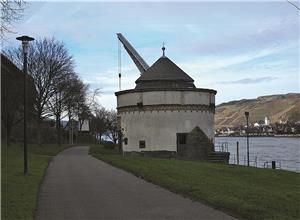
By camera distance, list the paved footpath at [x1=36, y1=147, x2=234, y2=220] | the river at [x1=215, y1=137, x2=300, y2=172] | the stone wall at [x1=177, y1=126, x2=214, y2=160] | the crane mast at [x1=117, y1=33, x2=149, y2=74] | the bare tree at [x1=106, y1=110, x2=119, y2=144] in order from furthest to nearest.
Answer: the bare tree at [x1=106, y1=110, x2=119, y2=144] < the crane mast at [x1=117, y1=33, x2=149, y2=74] < the river at [x1=215, y1=137, x2=300, y2=172] < the stone wall at [x1=177, y1=126, x2=214, y2=160] < the paved footpath at [x1=36, y1=147, x2=234, y2=220]

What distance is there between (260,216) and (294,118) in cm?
17807

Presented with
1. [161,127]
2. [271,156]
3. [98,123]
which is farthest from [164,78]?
[98,123]

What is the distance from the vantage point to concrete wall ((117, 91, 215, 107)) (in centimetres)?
4878

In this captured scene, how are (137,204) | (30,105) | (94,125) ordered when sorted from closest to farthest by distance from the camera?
(137,204)
(30,105)
(94,125)

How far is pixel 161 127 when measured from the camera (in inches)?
1925

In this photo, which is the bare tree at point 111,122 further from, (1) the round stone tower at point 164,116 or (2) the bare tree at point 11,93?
(2) the bare tree at point 11,93

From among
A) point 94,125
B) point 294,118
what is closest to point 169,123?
point 94,125

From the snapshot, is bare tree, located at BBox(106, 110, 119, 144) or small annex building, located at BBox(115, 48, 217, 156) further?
bare tree, located at BBox(106, 110, 119, 144)

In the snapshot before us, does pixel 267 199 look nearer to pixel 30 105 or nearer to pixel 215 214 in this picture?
pixel 215 214

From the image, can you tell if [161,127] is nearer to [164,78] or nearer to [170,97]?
[170,97]

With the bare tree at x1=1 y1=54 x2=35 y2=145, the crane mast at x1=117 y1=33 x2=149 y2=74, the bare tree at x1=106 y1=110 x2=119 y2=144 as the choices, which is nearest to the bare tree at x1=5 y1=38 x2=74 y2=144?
the bare tree at x1=1 y1=54 x2=35 y2=145

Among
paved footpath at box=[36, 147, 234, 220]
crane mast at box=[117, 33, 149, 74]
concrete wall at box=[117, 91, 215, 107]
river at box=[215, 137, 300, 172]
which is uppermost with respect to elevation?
crane mast at box=[117, 33, 149, 74]

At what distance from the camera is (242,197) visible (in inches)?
511

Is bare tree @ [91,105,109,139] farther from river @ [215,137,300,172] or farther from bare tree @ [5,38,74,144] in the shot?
bare tree @ [5,38,74,144]
